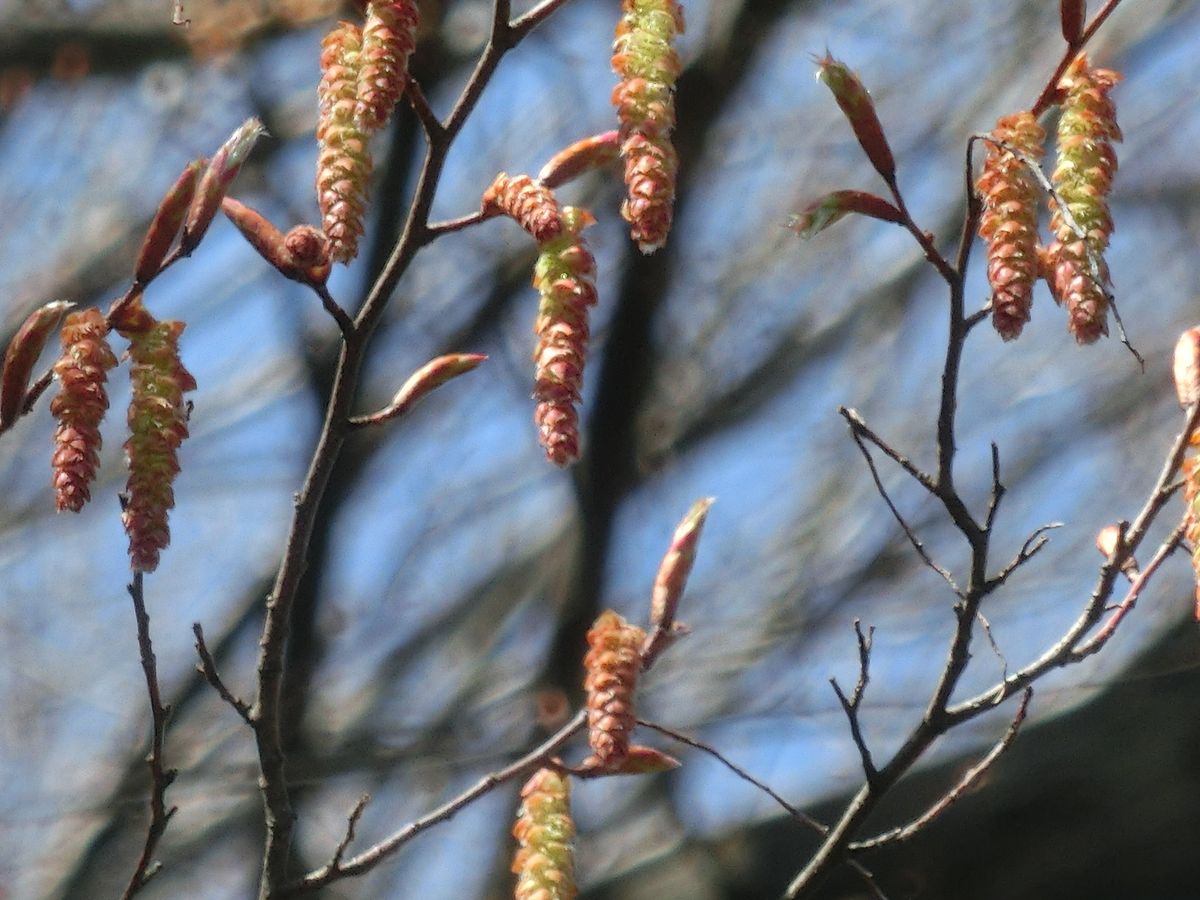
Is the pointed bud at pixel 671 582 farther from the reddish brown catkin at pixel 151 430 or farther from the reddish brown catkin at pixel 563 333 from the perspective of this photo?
the reddish brown catkin at pixel 151 430

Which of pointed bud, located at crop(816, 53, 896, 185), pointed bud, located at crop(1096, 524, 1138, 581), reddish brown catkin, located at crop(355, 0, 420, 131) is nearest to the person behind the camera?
reddish brown catkin, located at crop(355, 0, 420, 131)

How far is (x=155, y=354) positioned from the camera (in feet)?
3.90

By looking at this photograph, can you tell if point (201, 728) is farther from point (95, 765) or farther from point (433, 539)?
point (433, 539)

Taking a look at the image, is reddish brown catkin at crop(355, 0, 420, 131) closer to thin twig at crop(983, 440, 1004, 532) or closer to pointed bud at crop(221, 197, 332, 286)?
pointed bud at crop(221, 197, 332, 286)

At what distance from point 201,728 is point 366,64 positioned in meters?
3.36

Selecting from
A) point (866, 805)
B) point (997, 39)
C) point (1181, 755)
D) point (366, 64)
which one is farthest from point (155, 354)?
point (997, 39)

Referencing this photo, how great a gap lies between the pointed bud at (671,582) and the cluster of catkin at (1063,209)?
0.38 metres

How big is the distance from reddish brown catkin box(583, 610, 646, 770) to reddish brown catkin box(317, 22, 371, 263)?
388 mm

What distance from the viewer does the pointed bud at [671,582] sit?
131 cm

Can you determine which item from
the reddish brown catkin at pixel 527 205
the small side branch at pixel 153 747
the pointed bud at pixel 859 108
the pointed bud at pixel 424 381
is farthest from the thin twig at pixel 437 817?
the pointed bud at pixel 859 108

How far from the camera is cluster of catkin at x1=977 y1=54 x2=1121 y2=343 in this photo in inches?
42.3

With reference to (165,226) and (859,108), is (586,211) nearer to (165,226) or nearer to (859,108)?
(859,108)

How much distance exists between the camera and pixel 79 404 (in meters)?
1.13

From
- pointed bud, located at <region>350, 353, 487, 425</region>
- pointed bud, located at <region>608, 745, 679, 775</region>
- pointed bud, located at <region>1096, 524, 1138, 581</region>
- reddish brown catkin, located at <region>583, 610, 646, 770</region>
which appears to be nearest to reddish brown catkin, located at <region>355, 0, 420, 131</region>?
pointed bud, located at <region>350, 353, 487, 425</region>
